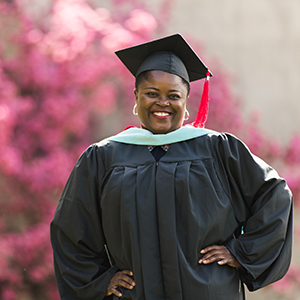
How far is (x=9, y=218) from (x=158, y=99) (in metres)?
2.61

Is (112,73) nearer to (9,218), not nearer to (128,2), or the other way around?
(128,2)

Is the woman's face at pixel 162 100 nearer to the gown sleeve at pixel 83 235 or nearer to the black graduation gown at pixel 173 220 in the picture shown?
the black graduation gown at pixel 173 220

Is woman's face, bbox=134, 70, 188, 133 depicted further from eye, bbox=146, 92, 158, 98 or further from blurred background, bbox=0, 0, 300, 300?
blurred background, bbox=0, 0, 300, 300

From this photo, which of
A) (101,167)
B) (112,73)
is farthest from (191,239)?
(112,73)

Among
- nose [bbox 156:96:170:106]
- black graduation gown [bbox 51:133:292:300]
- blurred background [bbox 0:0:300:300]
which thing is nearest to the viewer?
black graduation gown [bbox 51:133:292:300]

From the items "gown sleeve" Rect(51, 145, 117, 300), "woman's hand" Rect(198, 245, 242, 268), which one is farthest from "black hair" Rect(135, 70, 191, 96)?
"woman's hand" Rect(198, 245, 242, 268)

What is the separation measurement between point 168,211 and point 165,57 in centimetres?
77

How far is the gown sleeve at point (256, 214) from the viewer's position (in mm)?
2232

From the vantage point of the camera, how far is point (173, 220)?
216cm

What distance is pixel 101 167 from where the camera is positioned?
7.78 ft

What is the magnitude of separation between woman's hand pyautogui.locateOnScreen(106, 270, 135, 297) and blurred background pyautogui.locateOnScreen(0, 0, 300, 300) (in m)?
1.96

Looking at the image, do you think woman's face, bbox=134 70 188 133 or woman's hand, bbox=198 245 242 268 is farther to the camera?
woman's face, bbox=134 70 188 133

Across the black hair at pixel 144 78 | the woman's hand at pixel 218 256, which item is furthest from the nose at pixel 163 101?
the woman's hand at pixel 218 256

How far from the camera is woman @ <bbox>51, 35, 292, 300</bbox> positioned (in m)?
2.18
